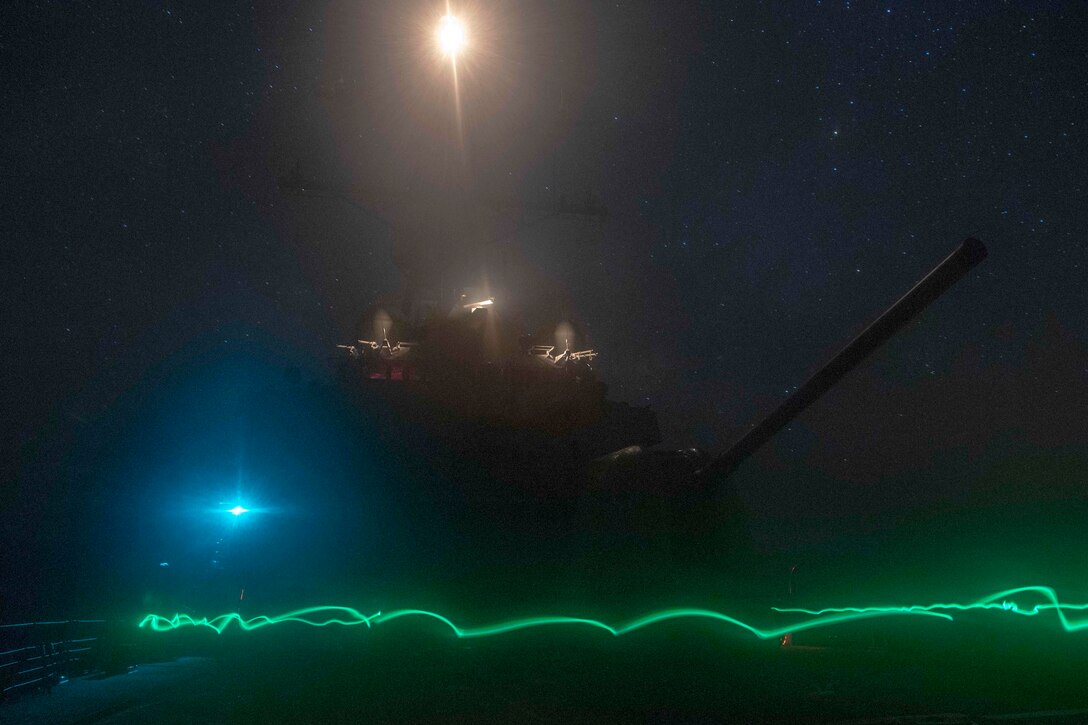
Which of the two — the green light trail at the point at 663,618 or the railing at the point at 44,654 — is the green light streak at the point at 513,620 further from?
the railing at the point at 44,654

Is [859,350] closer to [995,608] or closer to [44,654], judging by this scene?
[995,608]

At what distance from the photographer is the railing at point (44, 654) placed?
670 centimetres

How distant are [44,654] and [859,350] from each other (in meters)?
9.11

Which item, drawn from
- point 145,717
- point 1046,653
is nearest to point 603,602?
point 145,717

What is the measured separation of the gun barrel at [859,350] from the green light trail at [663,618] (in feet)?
4.74

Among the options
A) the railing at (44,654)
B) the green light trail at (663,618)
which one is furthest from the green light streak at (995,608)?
the railing at (44,654)

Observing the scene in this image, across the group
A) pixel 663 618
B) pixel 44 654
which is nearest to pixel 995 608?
pixel 663 618

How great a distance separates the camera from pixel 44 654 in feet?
24.7

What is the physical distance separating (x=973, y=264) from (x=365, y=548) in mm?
6329

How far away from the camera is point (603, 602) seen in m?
5.80

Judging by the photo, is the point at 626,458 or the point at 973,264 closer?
the point at 973,264

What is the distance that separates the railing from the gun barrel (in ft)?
23.5

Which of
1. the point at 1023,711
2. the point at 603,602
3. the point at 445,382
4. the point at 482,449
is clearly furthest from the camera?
the point at 445,382

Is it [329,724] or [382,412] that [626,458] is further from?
[382,412]
